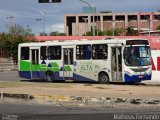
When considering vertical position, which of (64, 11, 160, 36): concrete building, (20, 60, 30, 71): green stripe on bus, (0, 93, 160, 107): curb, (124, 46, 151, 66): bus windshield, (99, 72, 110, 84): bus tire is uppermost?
(64, 11, 160, 36): concrete building

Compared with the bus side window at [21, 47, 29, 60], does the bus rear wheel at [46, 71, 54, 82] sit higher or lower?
lower

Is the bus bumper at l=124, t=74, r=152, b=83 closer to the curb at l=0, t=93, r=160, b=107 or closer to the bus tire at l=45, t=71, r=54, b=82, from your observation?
the bus tire at l=45, t=71, r=54, b=82

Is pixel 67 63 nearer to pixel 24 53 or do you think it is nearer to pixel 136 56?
pixel 24 53

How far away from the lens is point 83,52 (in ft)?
96.0

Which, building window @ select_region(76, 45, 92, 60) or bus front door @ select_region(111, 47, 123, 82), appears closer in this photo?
bus front door @ select_region(111, 47, 123, 82)

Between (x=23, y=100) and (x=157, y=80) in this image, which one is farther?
(x=157, y=80)

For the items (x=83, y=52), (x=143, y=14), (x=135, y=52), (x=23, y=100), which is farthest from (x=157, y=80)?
(x=143, y=14)

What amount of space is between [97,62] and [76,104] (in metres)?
11.2

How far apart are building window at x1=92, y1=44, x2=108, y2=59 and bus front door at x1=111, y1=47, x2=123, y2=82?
59 cm

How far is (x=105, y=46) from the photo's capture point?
27.9 metres

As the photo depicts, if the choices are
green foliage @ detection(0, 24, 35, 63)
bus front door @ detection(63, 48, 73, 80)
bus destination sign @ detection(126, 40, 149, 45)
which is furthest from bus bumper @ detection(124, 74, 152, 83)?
green foliage @ detection(0, 24, 35, 63)

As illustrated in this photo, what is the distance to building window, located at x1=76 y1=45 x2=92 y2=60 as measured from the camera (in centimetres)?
2889

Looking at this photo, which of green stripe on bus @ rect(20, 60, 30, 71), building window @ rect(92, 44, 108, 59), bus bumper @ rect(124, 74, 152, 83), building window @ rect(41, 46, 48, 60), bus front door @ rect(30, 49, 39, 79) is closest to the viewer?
bus bumper @ rect(124, 74, 152, 83)

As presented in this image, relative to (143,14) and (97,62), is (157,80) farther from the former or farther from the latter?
(143,14)
